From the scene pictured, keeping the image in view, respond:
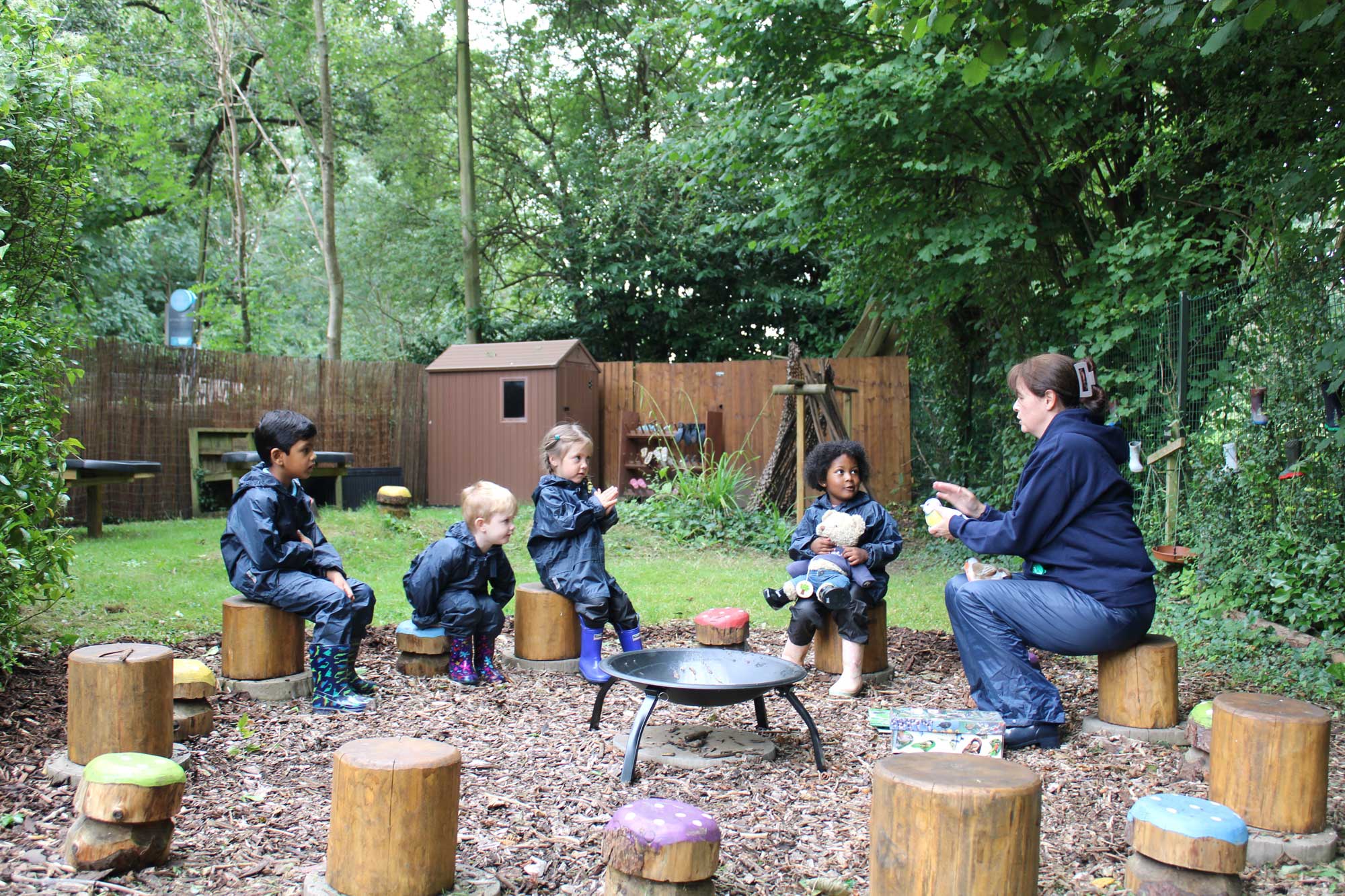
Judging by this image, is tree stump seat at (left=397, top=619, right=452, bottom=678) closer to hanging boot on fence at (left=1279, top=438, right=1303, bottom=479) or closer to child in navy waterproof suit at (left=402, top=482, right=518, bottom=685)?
child in navy waterproof suit at (left=402, top=482, right=518, bottom=685)

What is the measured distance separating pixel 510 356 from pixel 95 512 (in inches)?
232

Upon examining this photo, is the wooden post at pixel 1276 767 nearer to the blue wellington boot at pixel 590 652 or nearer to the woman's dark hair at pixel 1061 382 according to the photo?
the woman's dark hair at pixel 1061 382

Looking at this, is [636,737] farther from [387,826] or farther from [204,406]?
[204,406]

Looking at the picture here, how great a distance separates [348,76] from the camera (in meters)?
19.5

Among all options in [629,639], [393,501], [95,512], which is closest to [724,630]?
[629,639]

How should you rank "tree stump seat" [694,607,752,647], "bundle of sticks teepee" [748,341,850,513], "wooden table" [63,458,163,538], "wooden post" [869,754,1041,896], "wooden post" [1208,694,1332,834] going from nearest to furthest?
1. "wooden post" [869,754,1041,896]
2. "wooden post" [1208,694,1332,834]
3. "tree stump seat" [694,607,752,647]
4. "wooden table" [63,458,163,538]
5. "bundle of sticks teepee" [748,341,850,513]

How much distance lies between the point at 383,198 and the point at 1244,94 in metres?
17.7

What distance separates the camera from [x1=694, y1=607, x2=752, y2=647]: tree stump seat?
17.0ft

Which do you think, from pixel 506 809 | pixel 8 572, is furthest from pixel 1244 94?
pixel 8 572

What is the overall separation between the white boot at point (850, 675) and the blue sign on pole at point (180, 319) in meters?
14.2

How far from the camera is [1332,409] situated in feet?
16.8

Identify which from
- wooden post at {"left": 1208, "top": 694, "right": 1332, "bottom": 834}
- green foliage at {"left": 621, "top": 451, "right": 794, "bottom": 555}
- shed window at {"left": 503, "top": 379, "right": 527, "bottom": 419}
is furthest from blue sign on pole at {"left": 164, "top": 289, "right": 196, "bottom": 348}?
wooden post at {"left": 1208, "top": 694, "right": 1332, "bottom": 834}

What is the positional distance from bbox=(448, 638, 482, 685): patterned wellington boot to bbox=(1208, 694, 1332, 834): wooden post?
3.28 metres

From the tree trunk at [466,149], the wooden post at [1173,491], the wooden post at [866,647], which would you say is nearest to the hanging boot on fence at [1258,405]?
the wooden post at [1173,491]
